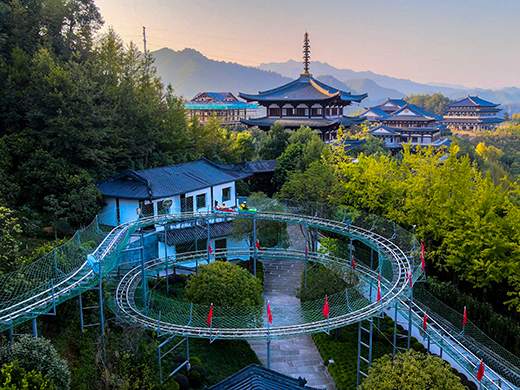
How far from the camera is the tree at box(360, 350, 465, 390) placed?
1177cm

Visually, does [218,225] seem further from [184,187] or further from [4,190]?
[4,190]

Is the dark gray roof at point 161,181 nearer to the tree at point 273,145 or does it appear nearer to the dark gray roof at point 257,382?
the tree at point 273,145

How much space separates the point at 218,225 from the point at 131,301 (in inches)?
378

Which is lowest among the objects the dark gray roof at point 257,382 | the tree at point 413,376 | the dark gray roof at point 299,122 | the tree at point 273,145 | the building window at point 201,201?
the dark gray roof at point 257,382

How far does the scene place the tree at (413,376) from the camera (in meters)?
11.8

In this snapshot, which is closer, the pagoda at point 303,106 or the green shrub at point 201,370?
the green shrub at point 201,370

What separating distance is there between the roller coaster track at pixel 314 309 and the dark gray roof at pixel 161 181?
372 cm

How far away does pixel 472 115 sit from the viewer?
98000mm

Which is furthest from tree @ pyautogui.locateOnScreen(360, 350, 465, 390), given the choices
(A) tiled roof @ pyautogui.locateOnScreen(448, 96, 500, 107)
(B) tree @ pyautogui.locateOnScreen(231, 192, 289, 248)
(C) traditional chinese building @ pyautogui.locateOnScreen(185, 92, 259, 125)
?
(A) tiled roof @ pyautogui.locateOnScreen(448, 96, 500, 107)

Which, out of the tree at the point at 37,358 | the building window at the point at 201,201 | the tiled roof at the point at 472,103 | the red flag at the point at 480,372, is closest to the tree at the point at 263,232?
the building window at the point at 201,201

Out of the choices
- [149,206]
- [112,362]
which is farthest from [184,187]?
[112,362]

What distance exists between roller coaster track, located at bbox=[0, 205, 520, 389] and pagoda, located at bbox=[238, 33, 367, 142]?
22.7 meters

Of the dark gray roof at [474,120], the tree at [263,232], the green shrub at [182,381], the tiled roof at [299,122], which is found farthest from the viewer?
the dark gray roof at [474,120]

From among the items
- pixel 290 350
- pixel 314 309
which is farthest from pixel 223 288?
pixel 290 350
